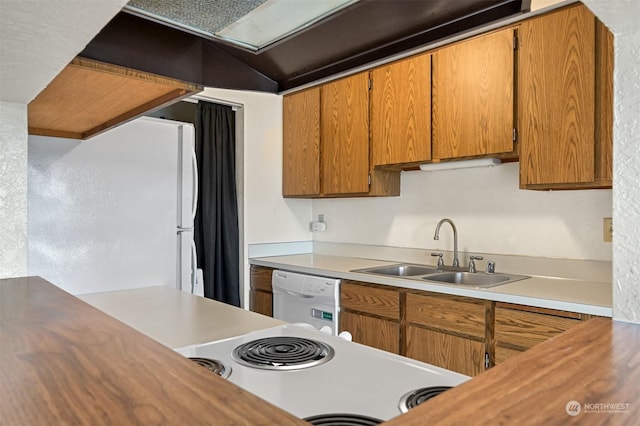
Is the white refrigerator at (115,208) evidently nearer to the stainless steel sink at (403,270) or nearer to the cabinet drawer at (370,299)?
the cabinet drawer at (370,299)

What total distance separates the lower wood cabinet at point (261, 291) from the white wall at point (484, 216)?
76 cm

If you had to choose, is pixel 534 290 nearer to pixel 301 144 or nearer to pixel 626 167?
pixel 626 167

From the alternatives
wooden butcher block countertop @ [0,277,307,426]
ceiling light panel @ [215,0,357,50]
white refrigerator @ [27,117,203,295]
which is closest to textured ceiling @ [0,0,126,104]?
wooden butcher block countertop @ [0,277,307,426]

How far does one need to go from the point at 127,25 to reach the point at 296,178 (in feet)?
A: 5.24

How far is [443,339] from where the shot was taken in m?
2.20

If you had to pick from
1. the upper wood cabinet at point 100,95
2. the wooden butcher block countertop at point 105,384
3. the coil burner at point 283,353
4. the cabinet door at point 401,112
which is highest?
the cabinet door at point 401,112

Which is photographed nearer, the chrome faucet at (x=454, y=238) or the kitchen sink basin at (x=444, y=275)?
the kitchen sink basin at (x=444, y=275)

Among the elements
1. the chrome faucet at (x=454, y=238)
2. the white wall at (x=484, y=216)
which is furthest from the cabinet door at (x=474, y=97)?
the chrome faucet at (x=454, y=238)

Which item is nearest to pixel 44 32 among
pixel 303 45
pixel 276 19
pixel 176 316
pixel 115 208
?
pixel 176 316

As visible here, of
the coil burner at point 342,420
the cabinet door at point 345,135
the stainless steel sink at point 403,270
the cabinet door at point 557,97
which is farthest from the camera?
the cabinet door at point 345,135

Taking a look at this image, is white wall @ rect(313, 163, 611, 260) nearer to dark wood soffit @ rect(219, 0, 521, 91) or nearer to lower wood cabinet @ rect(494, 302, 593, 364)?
lower wood cabinet @ rect(494, 302, 593, 364)

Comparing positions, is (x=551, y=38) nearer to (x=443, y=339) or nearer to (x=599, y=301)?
(x=599, y=301)

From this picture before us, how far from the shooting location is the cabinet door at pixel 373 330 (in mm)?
2416

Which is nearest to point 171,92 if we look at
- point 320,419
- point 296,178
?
point 320,419
